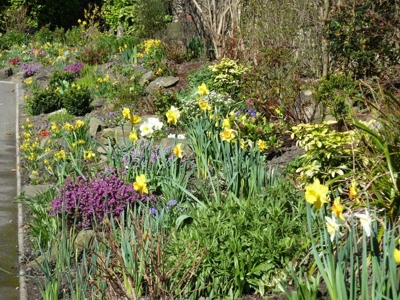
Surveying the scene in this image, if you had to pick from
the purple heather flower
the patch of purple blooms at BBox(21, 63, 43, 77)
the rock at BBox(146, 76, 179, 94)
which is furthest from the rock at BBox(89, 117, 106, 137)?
the patch of purple blooms at BBox(21, 63, 43, 77)

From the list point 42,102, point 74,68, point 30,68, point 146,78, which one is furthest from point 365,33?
point 30,68

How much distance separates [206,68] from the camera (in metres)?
11.1

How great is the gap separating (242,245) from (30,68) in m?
11.9

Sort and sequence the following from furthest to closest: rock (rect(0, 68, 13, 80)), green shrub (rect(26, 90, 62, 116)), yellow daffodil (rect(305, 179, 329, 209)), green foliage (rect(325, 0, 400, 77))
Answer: rock (rect(0, 68, 13, 80)) → green shrub (rect(26, 90, 62, 116)) → green foliage (rect(325, 0, 400, 77)) → yellow daffodil (rect(305, 179, 329, 209))

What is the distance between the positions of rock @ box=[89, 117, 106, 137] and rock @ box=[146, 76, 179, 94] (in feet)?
6.19

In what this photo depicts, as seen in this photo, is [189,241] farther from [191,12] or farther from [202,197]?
[191,12]

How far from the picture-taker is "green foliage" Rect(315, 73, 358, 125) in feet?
23.7

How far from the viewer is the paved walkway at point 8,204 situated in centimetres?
510

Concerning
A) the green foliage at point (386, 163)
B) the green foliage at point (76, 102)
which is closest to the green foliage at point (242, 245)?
the green foliage at point (386, 163)

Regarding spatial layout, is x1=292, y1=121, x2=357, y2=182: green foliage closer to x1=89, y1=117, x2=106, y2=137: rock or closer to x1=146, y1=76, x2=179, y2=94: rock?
x1=89, y1=117, x2=106, y2=137: rock

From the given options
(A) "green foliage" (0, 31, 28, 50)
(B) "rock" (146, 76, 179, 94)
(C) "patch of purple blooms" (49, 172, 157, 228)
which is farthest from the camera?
(A) "green foliage" (0, 31, 28, 50)

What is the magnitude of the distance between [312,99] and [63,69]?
24.4 ft

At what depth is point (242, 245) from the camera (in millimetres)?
4324

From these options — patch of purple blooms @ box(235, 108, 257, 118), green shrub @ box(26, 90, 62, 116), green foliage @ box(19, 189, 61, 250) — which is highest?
patch of purple blooms @ box(235, 108, 257, 118)
